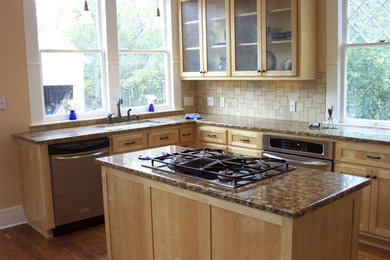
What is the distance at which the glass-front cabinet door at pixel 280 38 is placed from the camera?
4199 mm

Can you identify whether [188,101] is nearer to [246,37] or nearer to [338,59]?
[246,37]

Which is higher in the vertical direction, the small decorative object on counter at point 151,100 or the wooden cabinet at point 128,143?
the small decorative object on counter at point 151,100

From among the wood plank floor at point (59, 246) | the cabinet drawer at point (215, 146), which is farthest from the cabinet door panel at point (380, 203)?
the cabinet drawer at point (215, 146)

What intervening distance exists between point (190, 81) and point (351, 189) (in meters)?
3.80

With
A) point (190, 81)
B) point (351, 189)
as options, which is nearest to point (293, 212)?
point (351, 189)

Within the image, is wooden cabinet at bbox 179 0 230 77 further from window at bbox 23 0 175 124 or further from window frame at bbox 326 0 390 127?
window frame at bbox 326 0 390 127

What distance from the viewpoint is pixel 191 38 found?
5.28 metres

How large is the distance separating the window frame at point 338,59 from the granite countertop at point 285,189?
6.64 ft

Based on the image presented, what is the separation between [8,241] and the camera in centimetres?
385

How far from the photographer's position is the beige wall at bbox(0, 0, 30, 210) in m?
4.05

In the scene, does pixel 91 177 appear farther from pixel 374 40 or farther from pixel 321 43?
pixel 374 40

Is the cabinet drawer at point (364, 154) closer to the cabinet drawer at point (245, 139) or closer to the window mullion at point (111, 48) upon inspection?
the cabinet drawer at point (245, 139)

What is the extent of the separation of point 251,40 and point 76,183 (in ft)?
Answer: 7.77

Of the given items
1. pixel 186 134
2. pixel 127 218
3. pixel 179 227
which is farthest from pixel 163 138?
pixel 179 227
